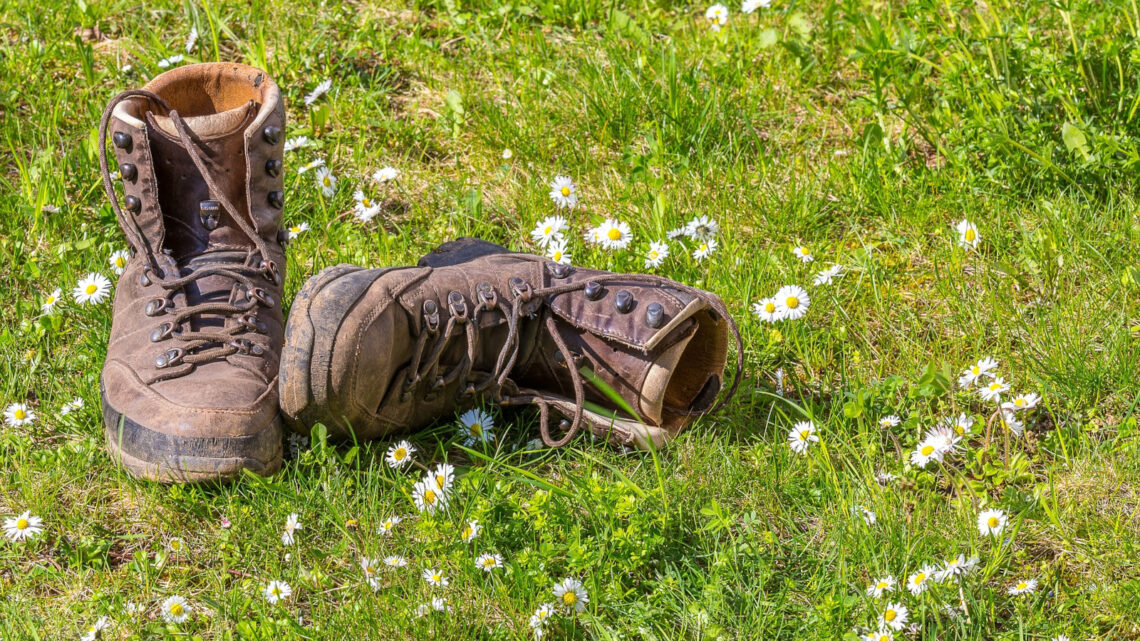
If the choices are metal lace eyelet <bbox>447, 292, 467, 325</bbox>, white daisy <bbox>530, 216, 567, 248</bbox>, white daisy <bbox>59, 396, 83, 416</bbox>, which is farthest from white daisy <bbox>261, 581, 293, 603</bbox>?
white daisy <bbox>530, 216, 567, 248</bbox>

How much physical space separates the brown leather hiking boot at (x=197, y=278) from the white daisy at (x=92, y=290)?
9.2 inches

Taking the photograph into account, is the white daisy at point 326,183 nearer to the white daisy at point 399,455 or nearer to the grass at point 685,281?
the grass at point 685,281

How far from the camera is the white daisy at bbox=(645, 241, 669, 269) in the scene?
300 cm

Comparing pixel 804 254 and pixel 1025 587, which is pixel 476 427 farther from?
pixel 1025 587

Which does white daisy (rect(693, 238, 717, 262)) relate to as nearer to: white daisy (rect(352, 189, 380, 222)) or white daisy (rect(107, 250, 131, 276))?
white daisy (rect(352, 189, 380, 222))

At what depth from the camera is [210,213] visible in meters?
2.66

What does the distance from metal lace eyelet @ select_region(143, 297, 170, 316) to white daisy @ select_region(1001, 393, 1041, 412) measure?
1.94 m

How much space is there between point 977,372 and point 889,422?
25 cm

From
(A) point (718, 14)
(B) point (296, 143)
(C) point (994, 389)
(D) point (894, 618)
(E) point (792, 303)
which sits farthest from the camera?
(A) point (718, 14)

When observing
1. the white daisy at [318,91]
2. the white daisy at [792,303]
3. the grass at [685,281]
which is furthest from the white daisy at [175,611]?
the white daisy at [318,91]

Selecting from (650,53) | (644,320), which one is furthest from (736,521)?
(650,53)

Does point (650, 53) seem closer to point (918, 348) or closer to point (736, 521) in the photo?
point (918, 348)

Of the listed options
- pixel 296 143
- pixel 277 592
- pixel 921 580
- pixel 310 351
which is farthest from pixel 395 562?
pixel 296 143

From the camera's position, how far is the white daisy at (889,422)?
2471mm
